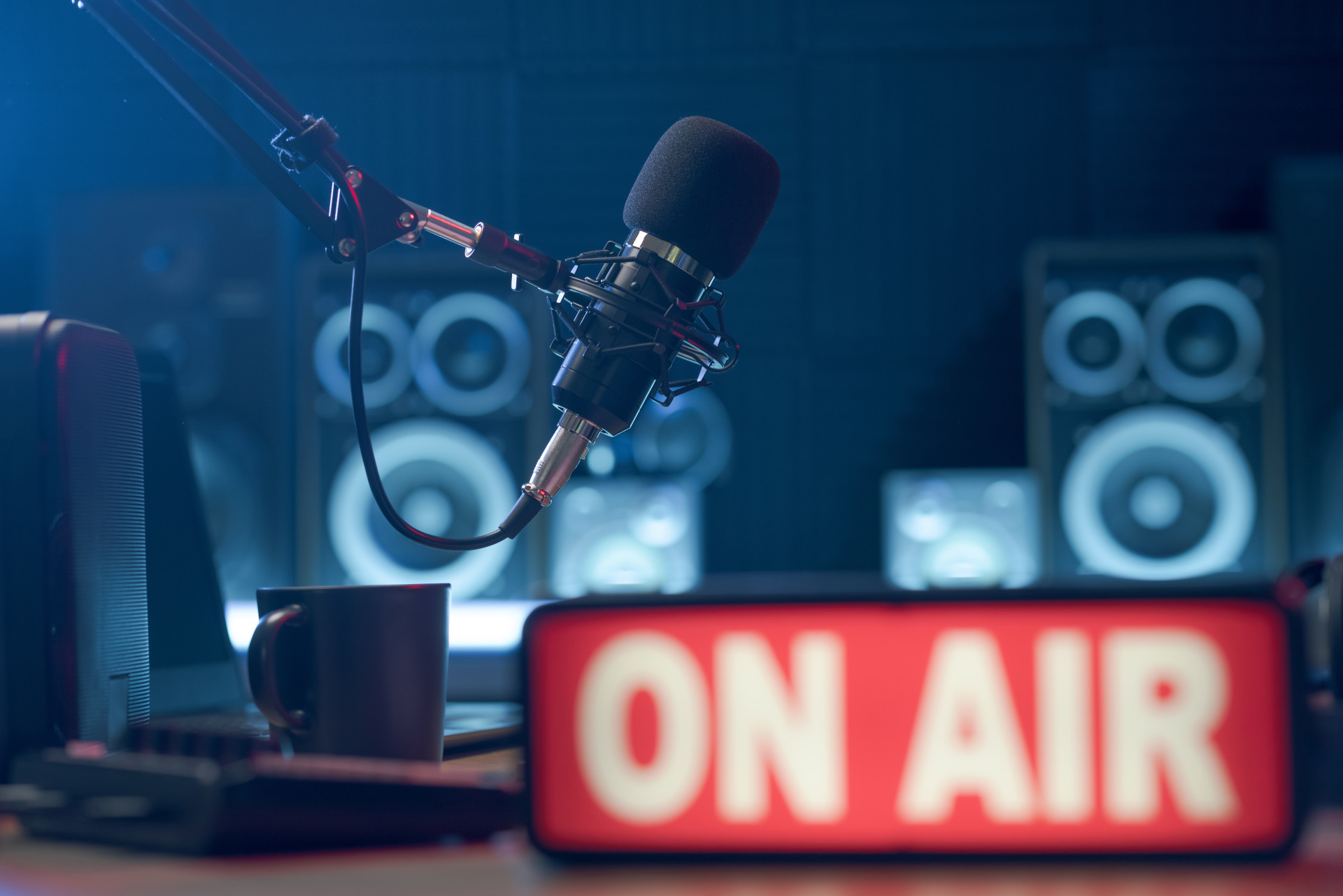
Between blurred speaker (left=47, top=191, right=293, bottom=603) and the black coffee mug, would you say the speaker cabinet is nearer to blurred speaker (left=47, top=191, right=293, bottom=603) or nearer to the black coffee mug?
the black coffee mug

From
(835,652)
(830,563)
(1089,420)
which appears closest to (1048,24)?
(1089,420)

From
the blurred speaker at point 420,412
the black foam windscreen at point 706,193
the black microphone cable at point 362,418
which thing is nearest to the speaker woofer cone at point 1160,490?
the blurred speaker at point 420,412

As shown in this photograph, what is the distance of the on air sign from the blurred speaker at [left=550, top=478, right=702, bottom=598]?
2.05 m

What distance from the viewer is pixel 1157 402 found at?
2338 millimetres

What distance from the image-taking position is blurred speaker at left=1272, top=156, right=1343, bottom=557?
2.32 meters

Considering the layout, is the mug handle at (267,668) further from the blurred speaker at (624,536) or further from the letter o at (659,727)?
the blurred speaker at (624,536)

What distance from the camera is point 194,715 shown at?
2.04ft

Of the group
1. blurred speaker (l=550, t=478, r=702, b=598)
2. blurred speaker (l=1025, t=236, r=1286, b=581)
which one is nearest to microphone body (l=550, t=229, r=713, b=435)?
blurred speaker (l=550, t=478, r=702, b=598)

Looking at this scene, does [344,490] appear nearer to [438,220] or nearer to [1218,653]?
[438,220]

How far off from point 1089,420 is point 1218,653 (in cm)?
221

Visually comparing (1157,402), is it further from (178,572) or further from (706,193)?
(178,572)

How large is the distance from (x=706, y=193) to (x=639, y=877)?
1.24 ft

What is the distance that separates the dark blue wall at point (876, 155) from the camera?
2840mm

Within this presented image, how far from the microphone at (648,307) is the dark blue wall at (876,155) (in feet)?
7.41
